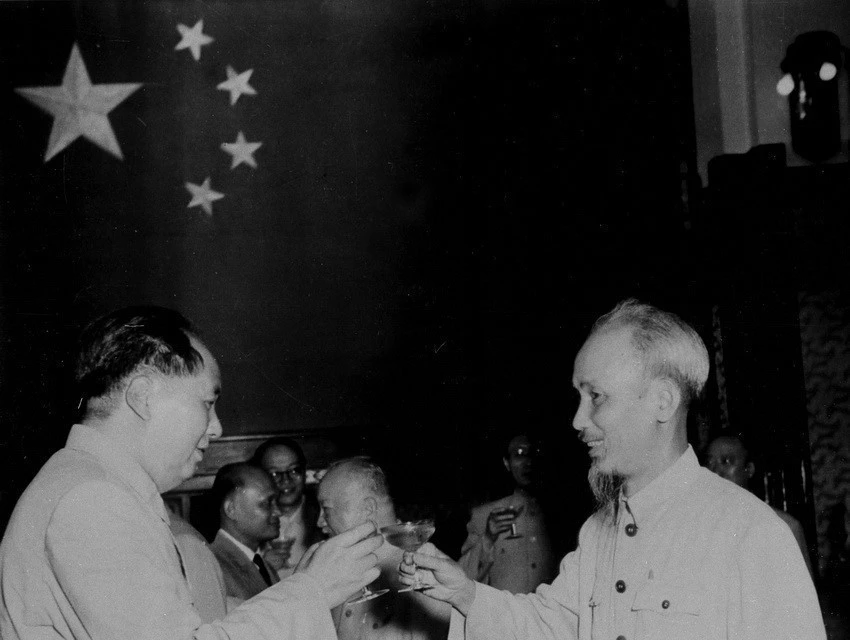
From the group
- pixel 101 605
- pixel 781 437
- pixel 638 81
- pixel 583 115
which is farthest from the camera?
pixel 583 115

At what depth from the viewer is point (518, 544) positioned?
6.02 metres

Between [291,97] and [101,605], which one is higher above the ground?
[291,97]

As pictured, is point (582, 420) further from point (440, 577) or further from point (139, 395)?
point (139, 395)

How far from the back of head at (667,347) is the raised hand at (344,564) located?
95cm

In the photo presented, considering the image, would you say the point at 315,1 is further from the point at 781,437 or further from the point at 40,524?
the point at 40,524

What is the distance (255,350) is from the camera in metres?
8.66

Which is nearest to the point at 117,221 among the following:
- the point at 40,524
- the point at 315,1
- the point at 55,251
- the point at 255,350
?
the point at 55,251

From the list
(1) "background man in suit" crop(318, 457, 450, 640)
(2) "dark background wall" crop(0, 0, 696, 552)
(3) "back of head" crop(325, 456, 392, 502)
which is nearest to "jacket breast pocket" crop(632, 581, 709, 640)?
(1) "background man in suit" crop(318, 457, 450, 640)

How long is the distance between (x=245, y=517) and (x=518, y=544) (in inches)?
82.8

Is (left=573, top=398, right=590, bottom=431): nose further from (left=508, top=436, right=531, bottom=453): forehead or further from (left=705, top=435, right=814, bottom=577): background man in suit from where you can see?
(left=508, top=436, right=531, bottom=453): forehead

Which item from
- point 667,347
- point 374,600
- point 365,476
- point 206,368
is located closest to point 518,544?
point 374,600

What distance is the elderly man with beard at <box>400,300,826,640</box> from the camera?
2.34 meters

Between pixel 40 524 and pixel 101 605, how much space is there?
22 cm

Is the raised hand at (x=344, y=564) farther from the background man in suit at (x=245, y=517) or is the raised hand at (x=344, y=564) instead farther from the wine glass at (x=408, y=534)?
the background man in suit at (x=245, y=517)
